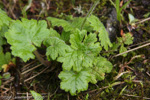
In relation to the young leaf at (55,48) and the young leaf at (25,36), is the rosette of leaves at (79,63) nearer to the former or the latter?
the young leaf at (55,48)

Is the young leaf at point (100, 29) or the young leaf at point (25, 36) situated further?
the young leaf at point (100, 29)

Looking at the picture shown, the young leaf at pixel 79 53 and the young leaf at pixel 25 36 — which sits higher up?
the young leaf at pixel 25 36

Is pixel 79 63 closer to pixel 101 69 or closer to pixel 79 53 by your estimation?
pixel 79 53

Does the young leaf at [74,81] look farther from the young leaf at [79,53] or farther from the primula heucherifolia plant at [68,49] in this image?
the young leaf at [79,53]

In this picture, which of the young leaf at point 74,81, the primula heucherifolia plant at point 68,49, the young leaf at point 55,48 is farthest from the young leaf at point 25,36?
the young leaf at point 74,81

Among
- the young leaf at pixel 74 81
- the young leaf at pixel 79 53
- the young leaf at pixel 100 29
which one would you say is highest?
the young leaf at pixel 100 29

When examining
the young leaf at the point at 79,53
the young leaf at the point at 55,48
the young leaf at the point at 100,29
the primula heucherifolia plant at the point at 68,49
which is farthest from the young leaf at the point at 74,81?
the young leaf at the point at 100,29
